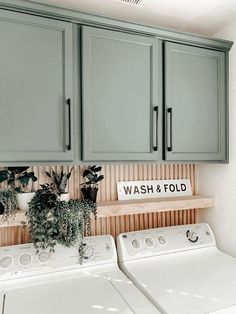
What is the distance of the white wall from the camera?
6.02ft

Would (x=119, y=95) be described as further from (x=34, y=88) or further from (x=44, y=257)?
(x=44, y=257)

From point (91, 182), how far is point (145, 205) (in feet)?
1.31

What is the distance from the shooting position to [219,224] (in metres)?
1.98

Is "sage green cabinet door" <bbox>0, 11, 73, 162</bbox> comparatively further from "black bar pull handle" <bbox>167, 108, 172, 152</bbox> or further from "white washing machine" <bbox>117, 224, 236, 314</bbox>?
"white washing machine" <bbox>117, 224, 236, 314</bbox>

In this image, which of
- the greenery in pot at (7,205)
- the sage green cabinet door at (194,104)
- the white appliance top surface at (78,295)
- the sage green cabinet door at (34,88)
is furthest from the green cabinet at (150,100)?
the white appliance top surface at (78,295)

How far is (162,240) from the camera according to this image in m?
1.81

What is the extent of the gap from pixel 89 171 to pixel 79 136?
1.17 ft

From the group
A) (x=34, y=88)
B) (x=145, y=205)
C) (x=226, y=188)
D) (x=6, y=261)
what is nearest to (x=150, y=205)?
(x=145, y=205)

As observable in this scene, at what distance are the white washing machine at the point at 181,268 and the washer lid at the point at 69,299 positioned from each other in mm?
189

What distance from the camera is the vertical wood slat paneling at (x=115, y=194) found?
5.50 ft

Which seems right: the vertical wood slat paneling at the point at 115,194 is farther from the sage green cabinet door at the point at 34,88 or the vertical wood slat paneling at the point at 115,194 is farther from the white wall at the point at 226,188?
the sage green cabinet door at the point at 34,88

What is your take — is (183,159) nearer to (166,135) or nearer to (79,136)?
(166,135)

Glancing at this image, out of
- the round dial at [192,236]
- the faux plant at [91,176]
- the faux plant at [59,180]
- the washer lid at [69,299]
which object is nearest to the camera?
the washer lid at [69,299]

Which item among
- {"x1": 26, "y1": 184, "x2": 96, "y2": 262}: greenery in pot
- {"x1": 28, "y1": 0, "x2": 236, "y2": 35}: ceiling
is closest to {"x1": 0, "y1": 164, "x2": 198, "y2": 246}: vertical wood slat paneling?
{"x1": 26, "y1": 184, "x2": 96, "y2": 262}: greenery in pot
